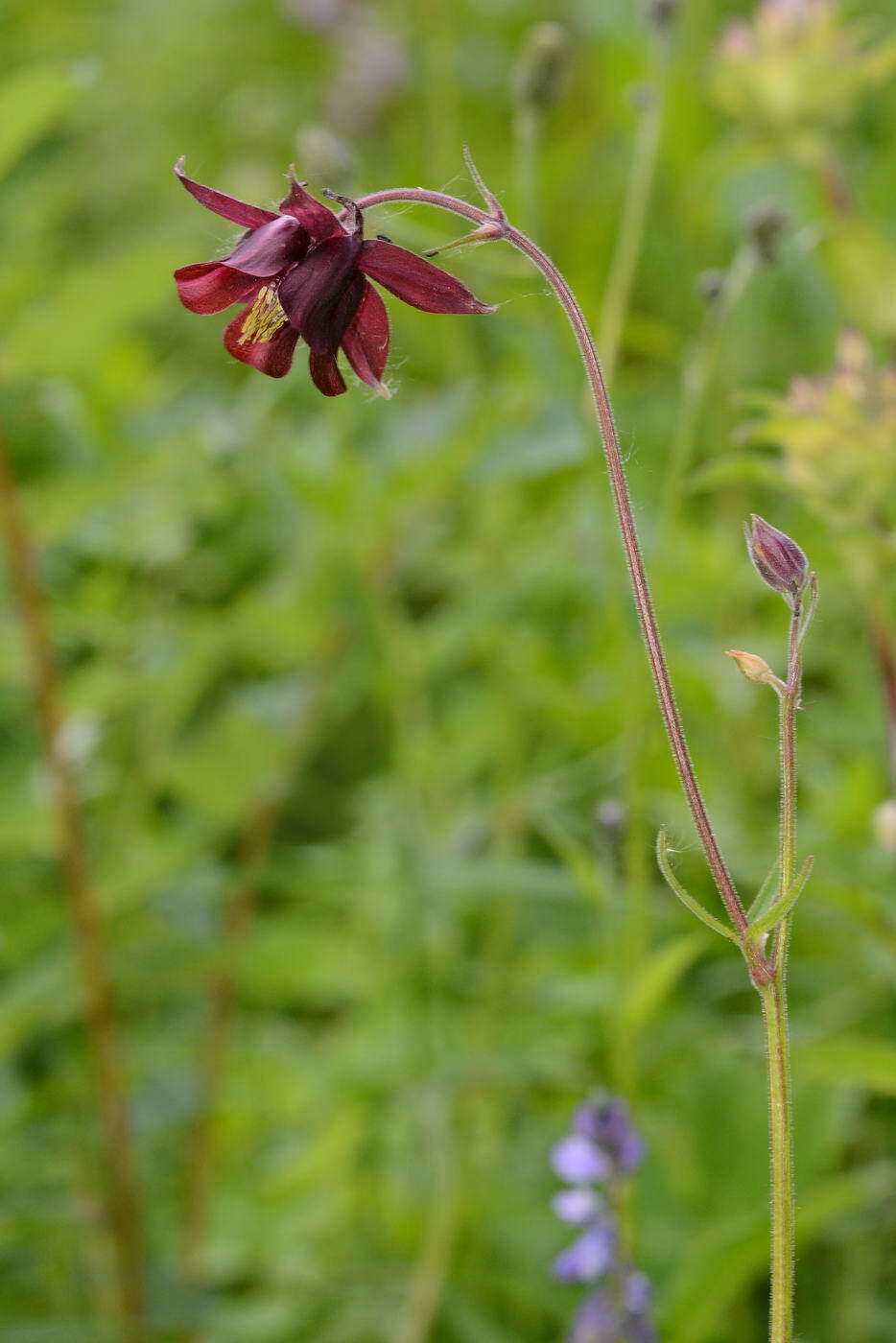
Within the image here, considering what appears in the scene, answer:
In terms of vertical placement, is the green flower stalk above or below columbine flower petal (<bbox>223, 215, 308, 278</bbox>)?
below

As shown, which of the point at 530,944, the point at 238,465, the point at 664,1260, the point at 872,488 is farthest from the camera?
the point at 530,944

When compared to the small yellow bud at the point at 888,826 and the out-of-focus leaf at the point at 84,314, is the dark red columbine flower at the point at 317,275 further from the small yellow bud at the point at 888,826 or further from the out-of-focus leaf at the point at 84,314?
the out-of-focus leaf at the point at 84,314

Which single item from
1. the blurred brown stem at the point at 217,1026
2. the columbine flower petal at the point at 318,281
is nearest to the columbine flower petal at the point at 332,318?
the columbine flower petal at the point at 318,281

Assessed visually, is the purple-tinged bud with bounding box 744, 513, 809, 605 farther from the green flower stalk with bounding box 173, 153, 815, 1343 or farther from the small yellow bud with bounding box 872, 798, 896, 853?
the small yellow bud with bounding box 872, 798, 896, 853

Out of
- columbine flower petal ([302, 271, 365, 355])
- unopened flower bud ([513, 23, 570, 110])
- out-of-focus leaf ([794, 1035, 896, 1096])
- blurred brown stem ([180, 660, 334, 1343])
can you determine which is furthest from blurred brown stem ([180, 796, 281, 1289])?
columbine flower petal ([302, 271, 365, 355])

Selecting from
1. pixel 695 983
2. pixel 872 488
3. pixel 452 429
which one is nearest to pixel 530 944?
pixel 695 983

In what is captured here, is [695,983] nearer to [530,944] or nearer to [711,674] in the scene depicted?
[530,944]

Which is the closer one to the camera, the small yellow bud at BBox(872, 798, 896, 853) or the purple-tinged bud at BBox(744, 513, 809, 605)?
the purple-tinged bud at BBox(744, 513, 809, 605)

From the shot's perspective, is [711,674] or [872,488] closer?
[872,488]
